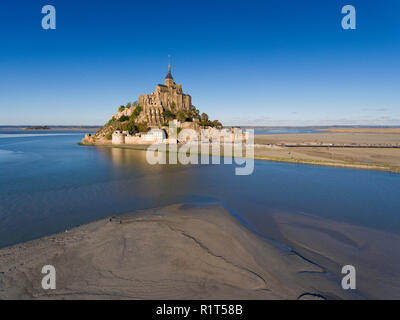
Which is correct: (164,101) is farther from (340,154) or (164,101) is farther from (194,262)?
(194,262)

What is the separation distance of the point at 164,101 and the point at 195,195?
49788 mm

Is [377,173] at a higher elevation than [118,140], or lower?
lower

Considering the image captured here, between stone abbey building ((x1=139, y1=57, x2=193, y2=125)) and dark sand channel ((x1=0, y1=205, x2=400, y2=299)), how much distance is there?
46.4m

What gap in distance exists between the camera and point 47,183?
48.5 ft

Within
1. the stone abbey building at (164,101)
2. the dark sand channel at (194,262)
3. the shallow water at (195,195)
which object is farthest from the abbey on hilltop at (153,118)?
the dark sand channel at (194,262)

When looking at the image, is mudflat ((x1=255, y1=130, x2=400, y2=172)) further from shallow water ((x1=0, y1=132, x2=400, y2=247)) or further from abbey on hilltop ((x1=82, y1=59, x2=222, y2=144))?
abbey on hilltop ((x1=82, y1=59, x2=222, y2=144))

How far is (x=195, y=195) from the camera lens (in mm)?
12117

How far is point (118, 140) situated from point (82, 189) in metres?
34.5

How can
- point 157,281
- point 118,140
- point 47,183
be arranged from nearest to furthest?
1. point 157,281
2. point 47,183
3. point 118,140

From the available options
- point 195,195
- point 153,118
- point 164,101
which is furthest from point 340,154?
point 164,101

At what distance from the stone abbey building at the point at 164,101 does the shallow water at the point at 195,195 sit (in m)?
35.6

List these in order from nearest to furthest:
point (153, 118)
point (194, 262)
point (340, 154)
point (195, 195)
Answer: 1. point (194, 262)
2. point (195, 195)
3. point (340, 154)
4. point (153, 118)
